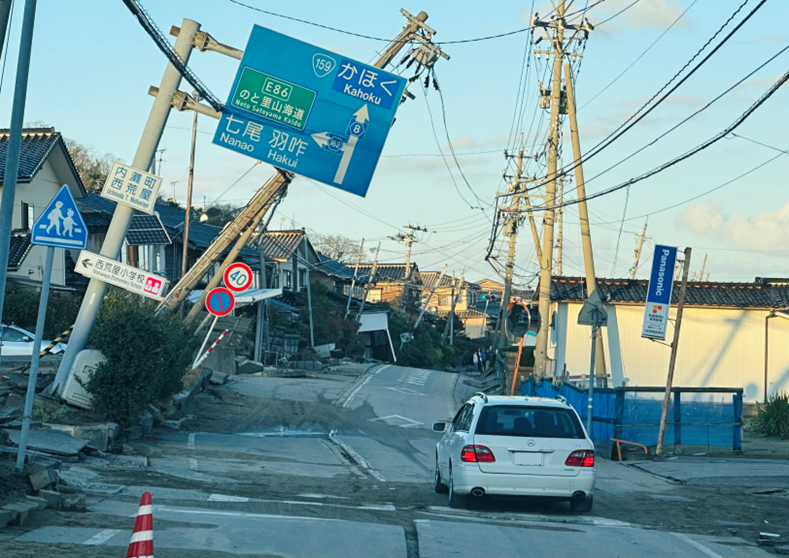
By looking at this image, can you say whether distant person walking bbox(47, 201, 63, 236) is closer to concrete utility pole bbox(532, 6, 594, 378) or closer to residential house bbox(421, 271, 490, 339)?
concrete utility pole bbox(532, 6, 594, 378)

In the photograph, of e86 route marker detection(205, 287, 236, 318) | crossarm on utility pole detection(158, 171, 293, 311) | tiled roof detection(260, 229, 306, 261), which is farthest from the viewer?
tiled roof detection(260, 229, 306, 261)

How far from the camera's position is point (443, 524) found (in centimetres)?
960

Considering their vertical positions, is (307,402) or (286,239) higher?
(286,239)

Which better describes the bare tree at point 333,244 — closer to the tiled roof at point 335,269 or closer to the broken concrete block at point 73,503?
the tiled roof at point 335,269

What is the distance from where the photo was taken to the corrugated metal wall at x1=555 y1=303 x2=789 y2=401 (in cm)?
3219

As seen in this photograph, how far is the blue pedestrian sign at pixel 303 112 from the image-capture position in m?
16.6

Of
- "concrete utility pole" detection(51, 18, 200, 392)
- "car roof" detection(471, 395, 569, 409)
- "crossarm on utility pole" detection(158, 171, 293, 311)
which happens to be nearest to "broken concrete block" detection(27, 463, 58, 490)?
"car roof" detection(471, 395, 569, 409)

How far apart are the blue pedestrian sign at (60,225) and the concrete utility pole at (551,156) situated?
20717 mm

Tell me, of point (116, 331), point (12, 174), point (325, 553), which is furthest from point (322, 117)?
point (325, 553)

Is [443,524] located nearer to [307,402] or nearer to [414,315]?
[307,402]

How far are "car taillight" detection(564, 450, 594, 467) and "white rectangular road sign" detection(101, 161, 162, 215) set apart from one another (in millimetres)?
8989

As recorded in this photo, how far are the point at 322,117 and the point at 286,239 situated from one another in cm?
4531

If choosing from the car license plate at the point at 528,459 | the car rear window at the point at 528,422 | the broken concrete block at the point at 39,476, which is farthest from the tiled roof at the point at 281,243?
the broken concrete block at the point at 39,476

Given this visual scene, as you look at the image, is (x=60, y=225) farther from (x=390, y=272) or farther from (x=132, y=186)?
(x=390, y=272)
